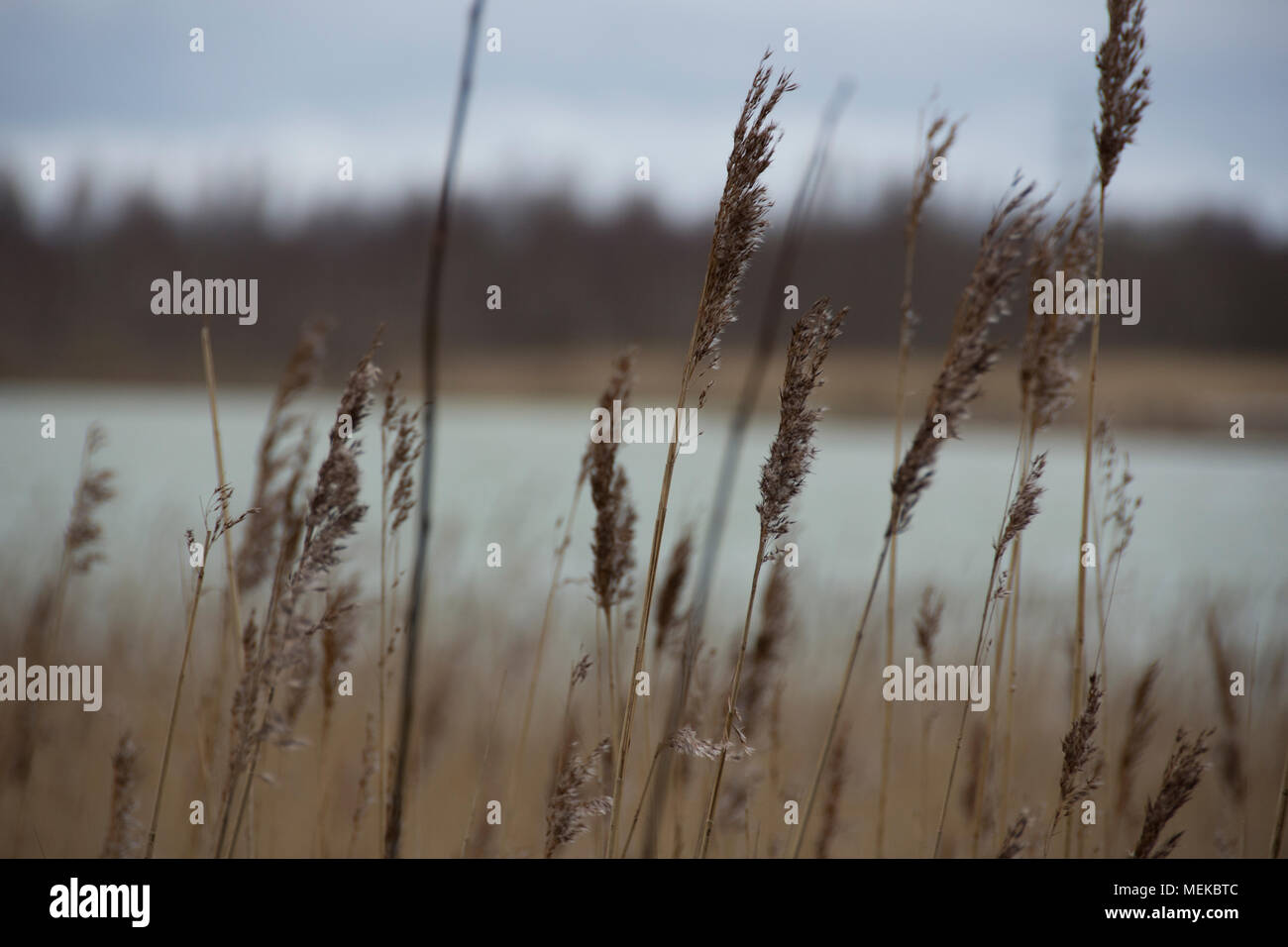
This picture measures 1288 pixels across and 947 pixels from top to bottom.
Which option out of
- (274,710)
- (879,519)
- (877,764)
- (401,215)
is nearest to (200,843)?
(274,710)

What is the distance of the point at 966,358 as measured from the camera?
3.73ft

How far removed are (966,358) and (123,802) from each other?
1.44 metres

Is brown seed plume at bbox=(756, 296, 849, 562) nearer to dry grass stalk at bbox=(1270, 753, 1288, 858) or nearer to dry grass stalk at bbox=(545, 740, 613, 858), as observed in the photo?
dry grass stalk at bbox=(545, 740, 613, 858)

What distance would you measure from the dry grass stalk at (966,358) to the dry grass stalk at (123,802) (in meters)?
1.06

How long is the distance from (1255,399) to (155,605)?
70.3 feet

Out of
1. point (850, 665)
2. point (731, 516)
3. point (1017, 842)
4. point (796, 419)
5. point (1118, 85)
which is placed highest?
point (731, 516)

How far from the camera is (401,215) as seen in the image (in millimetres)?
29453

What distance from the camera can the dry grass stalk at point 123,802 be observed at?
4.75 feet

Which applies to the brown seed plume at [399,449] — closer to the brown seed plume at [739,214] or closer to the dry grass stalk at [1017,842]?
the brown seed plume at [739,214]

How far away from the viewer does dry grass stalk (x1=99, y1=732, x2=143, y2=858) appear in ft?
4.75

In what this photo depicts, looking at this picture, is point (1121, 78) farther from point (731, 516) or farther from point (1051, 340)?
point (731, 516)

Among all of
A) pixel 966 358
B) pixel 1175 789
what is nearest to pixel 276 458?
pixel 966 358
